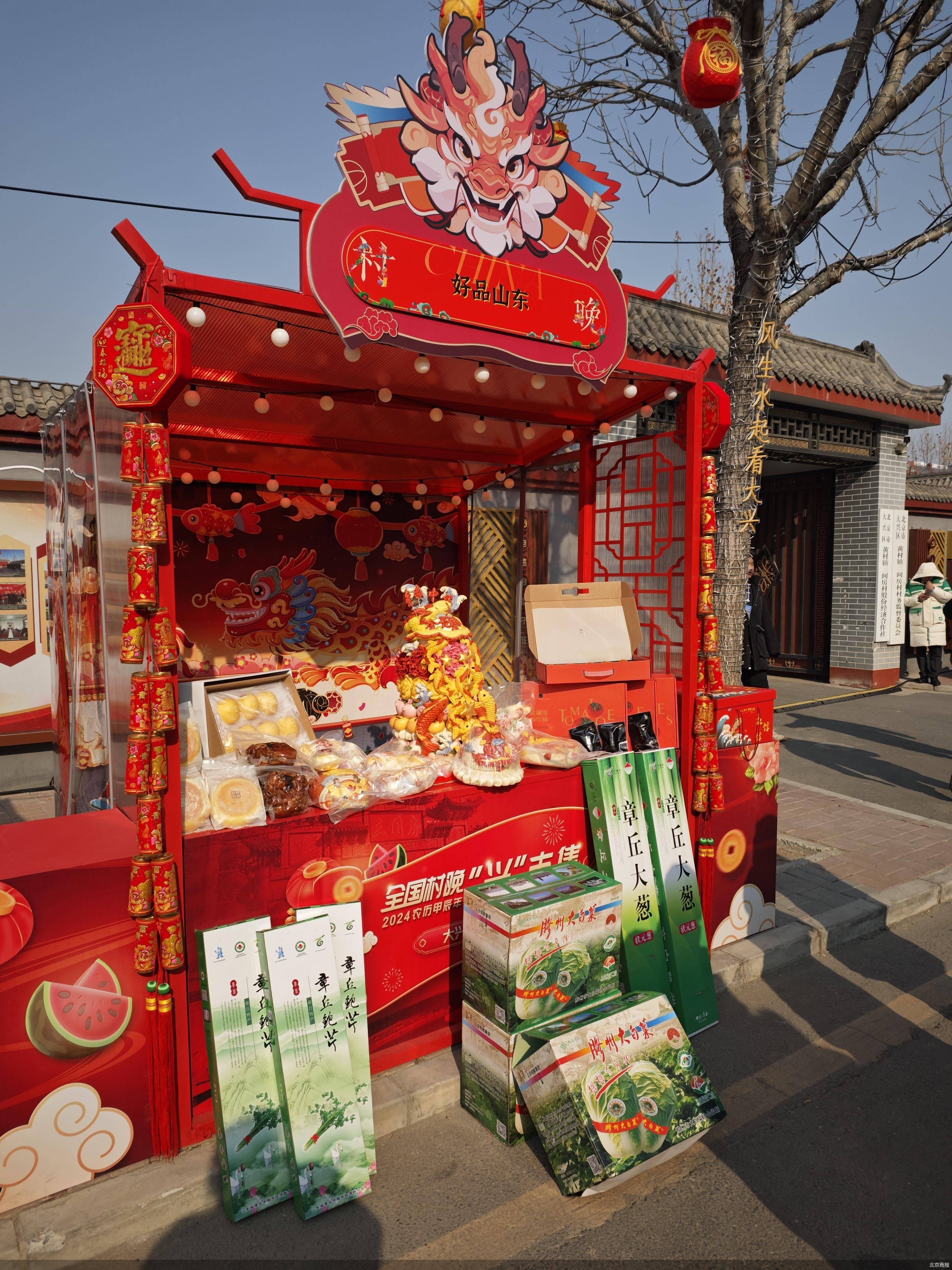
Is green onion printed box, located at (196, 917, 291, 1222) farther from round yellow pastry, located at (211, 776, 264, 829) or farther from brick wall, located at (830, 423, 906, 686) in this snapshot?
brick wall, located at (830, 423, 906, 686)

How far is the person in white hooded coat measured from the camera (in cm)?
1305

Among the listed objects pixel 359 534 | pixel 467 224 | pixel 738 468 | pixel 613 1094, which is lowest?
pixel 613 1094

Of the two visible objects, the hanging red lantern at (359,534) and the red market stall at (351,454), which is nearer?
the red market stall at (351,454)

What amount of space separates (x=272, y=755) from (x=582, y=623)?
1.86 m

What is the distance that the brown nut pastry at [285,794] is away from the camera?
2.85m

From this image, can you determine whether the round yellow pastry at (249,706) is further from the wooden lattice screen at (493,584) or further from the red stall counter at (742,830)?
the wooden lattice screen at (493,584)

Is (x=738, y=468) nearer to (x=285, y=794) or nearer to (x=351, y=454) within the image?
(x=351, y=454)

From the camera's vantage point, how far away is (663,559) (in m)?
4.43

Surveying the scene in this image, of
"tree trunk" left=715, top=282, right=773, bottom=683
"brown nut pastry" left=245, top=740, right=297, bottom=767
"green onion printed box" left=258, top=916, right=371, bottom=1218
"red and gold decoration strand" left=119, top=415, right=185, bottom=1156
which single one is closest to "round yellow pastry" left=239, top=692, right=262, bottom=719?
"brown nut pastry" left=245, top=740, right=297, bottom=767

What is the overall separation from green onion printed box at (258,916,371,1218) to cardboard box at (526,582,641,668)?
199 cm

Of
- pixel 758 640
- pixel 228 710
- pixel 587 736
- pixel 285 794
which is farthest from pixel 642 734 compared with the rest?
pixel 758 640

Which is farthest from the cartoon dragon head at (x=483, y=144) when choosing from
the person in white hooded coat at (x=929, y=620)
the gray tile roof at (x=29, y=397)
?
the person in white hooded coat at (x=929, y=620)

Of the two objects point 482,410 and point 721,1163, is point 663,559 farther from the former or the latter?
point 721,1163

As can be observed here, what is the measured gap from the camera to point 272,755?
128 inches
